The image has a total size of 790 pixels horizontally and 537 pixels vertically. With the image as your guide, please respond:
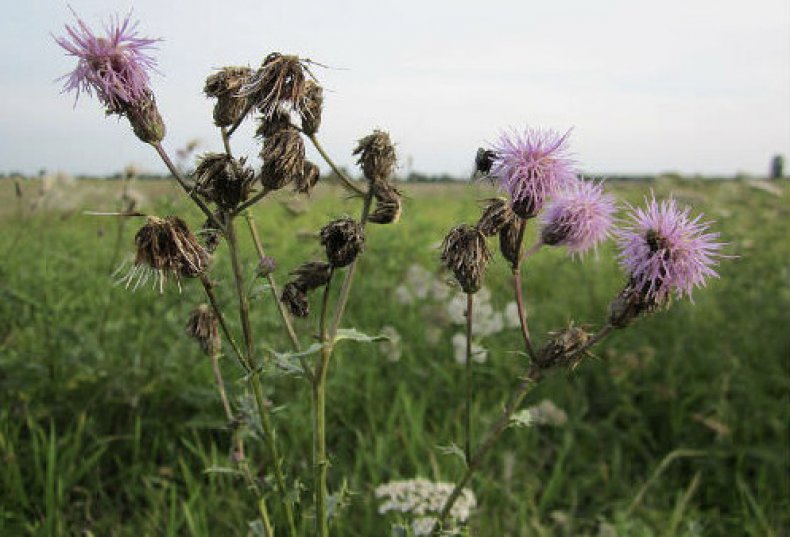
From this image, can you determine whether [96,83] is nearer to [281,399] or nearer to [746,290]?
[281,399]

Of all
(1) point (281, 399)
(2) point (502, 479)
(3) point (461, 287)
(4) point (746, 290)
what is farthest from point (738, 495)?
(3) point (461, 287)

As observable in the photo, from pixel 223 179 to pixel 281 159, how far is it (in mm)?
124

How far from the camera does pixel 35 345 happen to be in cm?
368

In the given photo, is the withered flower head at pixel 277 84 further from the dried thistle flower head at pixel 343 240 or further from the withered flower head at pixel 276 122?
the dried thistle flower head at pixel 343 240

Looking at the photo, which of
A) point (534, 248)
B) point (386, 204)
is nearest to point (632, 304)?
point (534, 248)

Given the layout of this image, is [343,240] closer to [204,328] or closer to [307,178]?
[307,178]

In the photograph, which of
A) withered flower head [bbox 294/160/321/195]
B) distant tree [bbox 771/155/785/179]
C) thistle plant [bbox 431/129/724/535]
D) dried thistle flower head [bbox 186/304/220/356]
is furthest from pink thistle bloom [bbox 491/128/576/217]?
distant tree [bbox 771/155/785/179]

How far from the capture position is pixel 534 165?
1.63m

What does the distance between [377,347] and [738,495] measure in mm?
1856

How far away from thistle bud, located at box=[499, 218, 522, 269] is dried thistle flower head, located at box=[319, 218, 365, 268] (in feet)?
1.09

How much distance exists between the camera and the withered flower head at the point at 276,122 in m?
1.56

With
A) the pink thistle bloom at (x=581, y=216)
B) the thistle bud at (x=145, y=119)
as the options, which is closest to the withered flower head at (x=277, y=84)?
the thistle bud at (x=145, y=119)

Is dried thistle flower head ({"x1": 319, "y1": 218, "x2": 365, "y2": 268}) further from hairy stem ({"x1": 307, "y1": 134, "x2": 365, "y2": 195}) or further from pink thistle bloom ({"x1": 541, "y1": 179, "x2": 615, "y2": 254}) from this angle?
pink thistle bloom ({"x1": 541, "y1": 179, "x2": 615, "y2": 254})

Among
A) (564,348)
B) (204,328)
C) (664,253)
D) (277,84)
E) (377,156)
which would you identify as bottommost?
(204,328)
